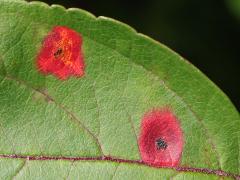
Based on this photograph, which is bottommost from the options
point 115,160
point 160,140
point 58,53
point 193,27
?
point 115,160

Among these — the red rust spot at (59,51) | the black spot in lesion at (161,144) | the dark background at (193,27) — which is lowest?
the black spot in lesion at (161,144)

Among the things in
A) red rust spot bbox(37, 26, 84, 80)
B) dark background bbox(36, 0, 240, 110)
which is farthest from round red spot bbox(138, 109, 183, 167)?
dark background bbox(36, 0, 240, 110)

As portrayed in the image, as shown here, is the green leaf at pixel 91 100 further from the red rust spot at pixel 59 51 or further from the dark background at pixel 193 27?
the dark background at pixel 193 27

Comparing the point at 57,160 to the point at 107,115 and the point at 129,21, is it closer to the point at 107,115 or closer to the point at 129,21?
the point at 107,115

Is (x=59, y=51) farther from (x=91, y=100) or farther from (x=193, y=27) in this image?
(x=193, y=27)

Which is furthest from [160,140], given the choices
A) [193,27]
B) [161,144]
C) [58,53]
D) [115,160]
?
[193,27]

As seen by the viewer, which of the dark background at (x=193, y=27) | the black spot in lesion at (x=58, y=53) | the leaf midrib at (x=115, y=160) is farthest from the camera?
the dark background at (x=193, y=27)

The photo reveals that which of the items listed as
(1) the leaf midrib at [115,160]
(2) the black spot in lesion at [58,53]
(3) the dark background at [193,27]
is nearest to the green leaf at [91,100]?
(1) the leaf midrib at [115,160]

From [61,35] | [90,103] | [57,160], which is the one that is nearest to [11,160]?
[57,160]
